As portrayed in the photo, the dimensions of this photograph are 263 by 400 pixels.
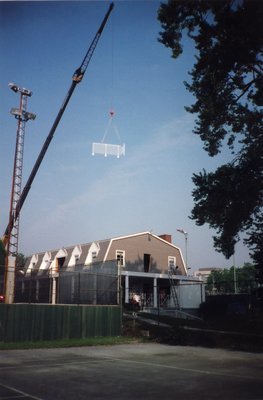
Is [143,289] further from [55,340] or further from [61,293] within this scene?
[55,340]

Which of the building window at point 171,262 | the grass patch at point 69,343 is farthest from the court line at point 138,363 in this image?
the building window at point 171,262

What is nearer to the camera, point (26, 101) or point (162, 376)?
point (162, 376)

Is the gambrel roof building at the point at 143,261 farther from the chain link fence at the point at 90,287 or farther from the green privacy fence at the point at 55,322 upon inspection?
the green privacy fence at the point at 55,322

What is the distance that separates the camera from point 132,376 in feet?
33.4

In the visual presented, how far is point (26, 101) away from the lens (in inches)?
1763

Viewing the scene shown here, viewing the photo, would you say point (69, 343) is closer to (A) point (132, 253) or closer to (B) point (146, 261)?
(A) point (132, 253)

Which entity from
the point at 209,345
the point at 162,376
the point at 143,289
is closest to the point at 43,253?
the point at 143,289

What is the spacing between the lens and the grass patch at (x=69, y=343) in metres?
17.8

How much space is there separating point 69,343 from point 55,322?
1648mm

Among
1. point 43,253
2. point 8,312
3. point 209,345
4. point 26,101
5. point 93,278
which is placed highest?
point 26,101

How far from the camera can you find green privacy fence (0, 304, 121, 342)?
18922 millimetres

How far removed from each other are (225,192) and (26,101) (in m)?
29.5

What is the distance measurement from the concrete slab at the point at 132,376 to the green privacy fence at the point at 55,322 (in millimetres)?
3200

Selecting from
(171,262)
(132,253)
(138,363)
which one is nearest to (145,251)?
(132,253)
